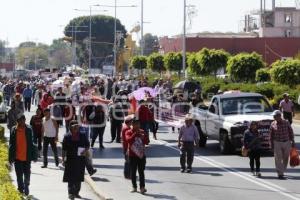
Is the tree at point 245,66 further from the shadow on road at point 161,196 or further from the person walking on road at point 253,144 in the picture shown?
the shadow on road at point 161,196

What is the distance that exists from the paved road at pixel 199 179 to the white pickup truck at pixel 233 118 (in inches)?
19.2

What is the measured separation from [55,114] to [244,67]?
111ft

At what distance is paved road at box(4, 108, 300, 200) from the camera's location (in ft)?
52.5

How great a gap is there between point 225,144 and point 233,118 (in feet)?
2.63

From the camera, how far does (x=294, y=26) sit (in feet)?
365

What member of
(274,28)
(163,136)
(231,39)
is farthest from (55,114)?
(274,28)

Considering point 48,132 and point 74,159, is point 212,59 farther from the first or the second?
point 74,159

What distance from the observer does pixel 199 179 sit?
726 inches

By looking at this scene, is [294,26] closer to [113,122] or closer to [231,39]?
[231,39]

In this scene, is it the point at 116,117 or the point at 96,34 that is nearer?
the point at 116,117

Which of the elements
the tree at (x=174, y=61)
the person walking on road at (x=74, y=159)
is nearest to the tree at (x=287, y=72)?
the person walking on road at (x=74, y=159)

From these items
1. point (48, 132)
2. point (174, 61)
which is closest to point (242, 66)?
point (174, 61)

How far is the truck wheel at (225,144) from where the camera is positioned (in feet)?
77.2

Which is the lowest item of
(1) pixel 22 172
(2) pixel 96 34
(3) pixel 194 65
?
(1) pixel 22 172
